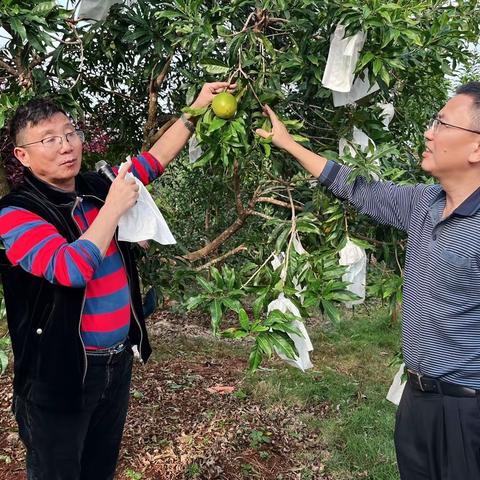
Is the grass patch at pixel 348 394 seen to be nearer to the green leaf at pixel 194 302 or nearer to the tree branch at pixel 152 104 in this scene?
the green leaf at pixel 194 302

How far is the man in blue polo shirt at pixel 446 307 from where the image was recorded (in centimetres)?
167

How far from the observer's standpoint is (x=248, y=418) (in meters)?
3.69

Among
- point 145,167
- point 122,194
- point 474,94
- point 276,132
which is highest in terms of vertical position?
point 474,94

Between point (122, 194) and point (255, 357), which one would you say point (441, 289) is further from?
point (122, 194)

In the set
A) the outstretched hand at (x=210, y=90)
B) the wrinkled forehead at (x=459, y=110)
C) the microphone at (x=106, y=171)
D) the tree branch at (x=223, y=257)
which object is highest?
the outstretched hand at (x=210, y=90)

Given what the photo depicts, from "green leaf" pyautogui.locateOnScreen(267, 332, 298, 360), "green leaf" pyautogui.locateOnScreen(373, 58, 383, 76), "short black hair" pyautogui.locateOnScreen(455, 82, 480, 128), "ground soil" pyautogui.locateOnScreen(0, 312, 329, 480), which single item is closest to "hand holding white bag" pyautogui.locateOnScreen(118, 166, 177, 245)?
"green leaf" pyautogui.locateOnScreen(267, 332, 298, 360)

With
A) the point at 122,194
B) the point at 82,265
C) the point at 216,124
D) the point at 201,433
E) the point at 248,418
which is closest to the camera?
the point at 82,265

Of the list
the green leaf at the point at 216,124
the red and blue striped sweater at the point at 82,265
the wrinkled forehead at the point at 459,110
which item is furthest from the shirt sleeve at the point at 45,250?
the wrinkled forehead at the point at 459,110

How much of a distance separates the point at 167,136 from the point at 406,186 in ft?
2.98

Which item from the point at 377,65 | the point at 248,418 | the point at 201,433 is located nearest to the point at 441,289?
the point at 377,65

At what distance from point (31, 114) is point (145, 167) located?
503 mm

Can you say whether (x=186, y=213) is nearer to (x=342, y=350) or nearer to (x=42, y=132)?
(x=342, y=350)

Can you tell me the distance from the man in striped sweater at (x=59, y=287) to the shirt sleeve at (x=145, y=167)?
201 millimetres

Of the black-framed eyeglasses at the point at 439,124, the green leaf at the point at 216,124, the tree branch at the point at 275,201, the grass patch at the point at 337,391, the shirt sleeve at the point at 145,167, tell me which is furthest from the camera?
the grass patch at the point at 337,391
